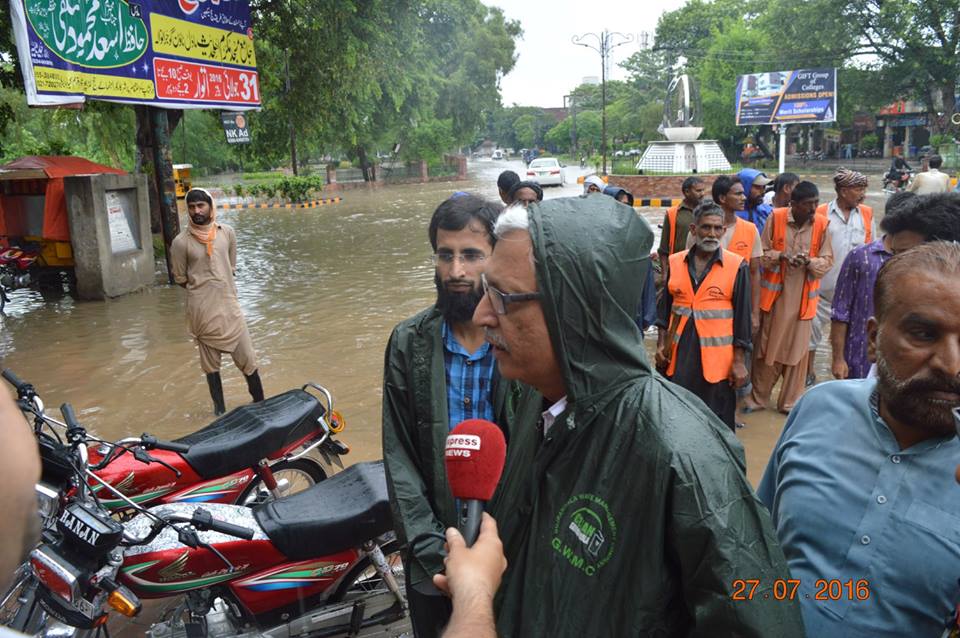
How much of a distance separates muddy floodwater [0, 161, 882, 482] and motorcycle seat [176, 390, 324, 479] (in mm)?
1422

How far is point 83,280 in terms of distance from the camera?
36.3 ft

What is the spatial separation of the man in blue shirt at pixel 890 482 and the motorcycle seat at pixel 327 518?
170 centimetres

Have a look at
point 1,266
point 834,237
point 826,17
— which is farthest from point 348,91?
point 826,17

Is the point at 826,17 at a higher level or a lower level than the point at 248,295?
higher

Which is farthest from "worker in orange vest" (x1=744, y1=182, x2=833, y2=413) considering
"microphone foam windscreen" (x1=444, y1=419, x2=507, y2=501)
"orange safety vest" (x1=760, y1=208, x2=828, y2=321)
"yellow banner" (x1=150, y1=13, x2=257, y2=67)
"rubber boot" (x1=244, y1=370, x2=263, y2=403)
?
"yellow banner" (x1=150, y1=13, x2=257, y2=67)

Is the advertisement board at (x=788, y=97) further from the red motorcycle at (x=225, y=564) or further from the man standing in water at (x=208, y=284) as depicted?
the red motorcycle at (x=225, y=564)

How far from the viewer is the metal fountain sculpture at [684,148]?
24.6 metres

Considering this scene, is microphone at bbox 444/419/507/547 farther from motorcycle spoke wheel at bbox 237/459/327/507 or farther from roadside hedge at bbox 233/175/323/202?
roadside hedge at bbox 233/175/323/202

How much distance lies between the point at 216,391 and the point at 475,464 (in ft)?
17.3

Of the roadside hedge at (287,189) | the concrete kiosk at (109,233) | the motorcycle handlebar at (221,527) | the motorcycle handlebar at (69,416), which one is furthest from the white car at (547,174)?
the motorcycle handlebar at (221,527)

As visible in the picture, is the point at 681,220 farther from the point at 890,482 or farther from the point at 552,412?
the point at 552,412

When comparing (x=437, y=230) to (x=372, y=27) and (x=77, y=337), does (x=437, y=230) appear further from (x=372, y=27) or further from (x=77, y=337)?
(x=372, y=27)

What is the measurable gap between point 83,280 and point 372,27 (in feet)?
24.6
